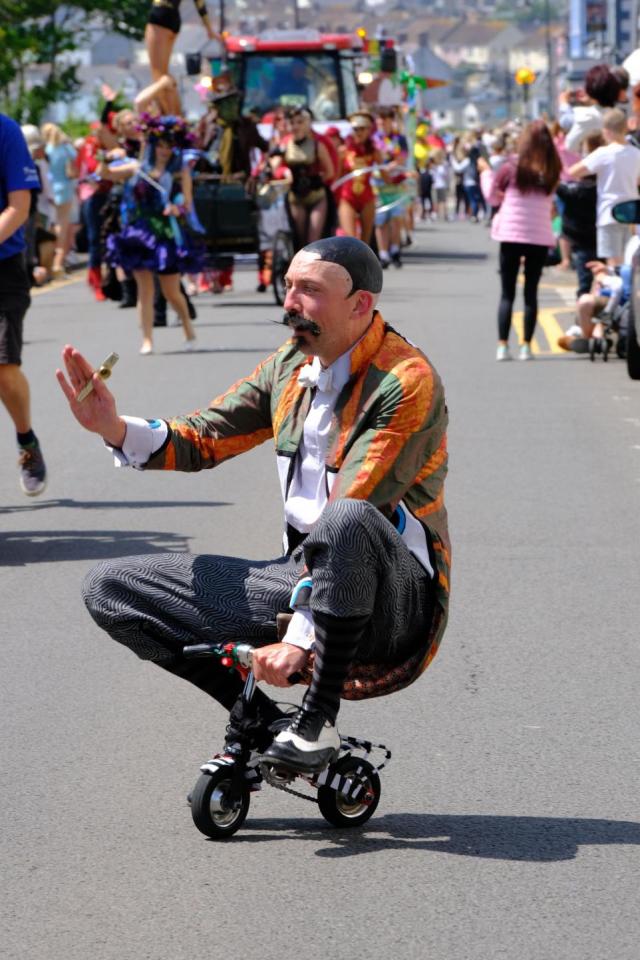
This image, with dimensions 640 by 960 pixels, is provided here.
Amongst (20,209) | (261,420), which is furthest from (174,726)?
(20,209)

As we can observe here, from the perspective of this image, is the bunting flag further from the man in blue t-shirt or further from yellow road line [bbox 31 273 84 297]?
the man in blue t-shirt

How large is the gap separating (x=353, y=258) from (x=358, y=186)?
1880cm

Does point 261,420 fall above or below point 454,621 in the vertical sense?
above

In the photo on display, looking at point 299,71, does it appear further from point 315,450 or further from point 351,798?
point 351,798

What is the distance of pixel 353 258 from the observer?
4695mm

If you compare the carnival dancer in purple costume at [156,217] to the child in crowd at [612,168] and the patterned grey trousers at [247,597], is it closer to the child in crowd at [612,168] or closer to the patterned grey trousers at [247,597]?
the child in crowd at [612,168]

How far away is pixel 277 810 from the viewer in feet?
16.7

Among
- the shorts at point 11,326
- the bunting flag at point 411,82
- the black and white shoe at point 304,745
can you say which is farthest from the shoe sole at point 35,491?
the bunting flag at point 411,82

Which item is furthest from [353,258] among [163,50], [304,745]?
[163,50]

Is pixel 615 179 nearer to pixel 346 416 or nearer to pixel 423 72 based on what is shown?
pixel 346 416

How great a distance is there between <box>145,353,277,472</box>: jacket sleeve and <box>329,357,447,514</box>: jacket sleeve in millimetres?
387

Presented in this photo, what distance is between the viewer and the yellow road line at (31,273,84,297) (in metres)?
25.7

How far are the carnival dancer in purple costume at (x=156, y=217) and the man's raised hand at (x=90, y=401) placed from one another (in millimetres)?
11343

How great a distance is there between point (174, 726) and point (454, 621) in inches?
64.0
